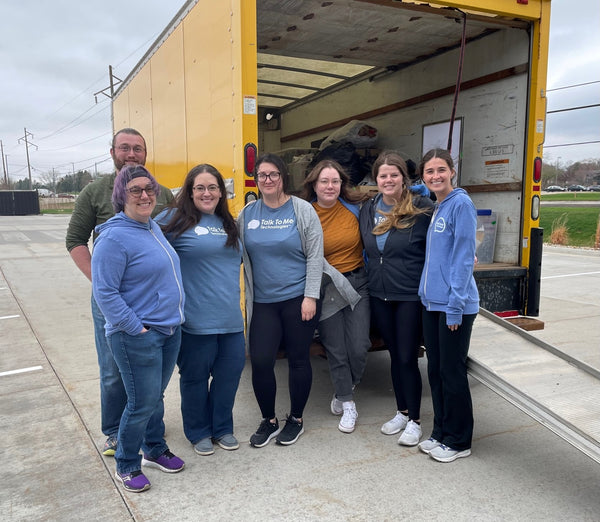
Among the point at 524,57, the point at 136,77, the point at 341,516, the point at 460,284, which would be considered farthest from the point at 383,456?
the point at 136,77

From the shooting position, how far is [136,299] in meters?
2.43

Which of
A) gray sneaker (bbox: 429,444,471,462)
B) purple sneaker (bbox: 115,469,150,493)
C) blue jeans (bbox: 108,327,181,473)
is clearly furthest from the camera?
gray sneaker (bbox: 429,444,471,462)

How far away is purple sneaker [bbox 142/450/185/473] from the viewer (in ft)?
9.21

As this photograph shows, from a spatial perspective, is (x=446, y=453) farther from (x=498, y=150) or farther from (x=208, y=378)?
(x=498, y=150)

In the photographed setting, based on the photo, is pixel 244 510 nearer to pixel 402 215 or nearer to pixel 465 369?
pixel 465 369

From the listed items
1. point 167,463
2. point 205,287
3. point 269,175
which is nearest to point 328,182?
point 269,175

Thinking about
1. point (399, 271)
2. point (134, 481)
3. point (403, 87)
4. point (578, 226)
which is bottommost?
point (134, 481)

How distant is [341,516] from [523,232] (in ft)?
9.60

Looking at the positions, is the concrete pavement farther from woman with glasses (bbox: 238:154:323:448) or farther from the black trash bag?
the black trash bag

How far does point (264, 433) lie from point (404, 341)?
101 cm

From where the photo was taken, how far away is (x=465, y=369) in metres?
2.90

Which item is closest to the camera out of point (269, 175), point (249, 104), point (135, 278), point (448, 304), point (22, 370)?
point (135, 278)

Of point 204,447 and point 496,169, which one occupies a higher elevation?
point 496,169

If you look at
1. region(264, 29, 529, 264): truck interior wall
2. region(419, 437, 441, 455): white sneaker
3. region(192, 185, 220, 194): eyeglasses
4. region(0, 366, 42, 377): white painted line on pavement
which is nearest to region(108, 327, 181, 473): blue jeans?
region(192, 185, 220, 194): eyeglasses
